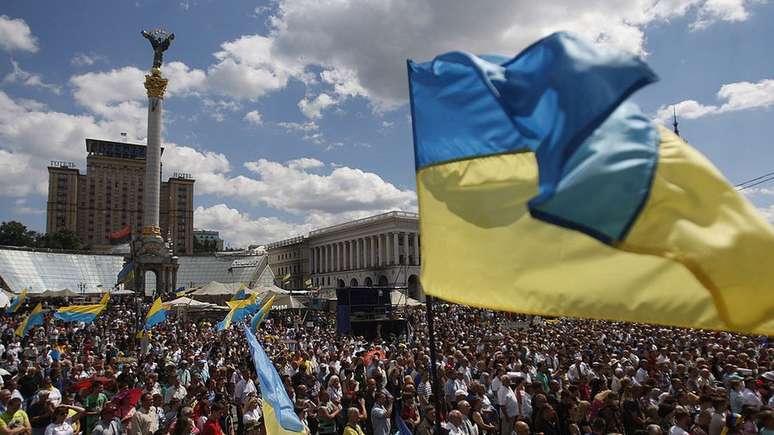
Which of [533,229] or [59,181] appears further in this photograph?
[59,181]

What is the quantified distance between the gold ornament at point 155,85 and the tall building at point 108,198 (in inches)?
3118

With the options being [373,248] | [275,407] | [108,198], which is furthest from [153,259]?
[108,198]

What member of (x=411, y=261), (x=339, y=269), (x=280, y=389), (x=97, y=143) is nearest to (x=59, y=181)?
(x=97, y=143)

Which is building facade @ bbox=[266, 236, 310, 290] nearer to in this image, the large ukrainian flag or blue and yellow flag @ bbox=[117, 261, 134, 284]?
blue and yellow flag @ bbox=[117, 261, 134, 284]

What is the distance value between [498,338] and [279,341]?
928cm

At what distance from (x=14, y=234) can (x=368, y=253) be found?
236 ft

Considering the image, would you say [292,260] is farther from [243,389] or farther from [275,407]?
[275,407]

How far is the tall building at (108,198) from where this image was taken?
142575mm

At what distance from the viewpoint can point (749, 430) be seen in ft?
26.8

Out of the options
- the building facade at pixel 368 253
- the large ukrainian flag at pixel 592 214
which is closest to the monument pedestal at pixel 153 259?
the building facade at pixel 368 253

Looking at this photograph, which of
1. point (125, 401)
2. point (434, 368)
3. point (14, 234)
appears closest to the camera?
point (434, 368)

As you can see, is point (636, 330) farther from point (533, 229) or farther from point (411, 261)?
point (411, 261)

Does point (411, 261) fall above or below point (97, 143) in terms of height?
below

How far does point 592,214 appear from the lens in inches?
141
